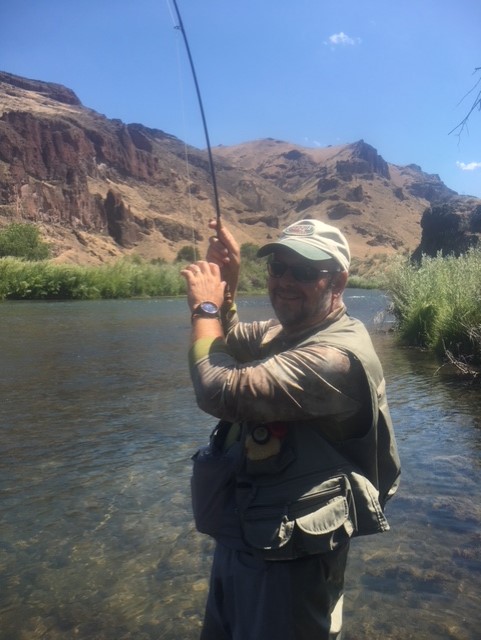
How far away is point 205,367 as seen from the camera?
90.0 inches

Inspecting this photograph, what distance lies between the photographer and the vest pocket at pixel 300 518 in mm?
2133

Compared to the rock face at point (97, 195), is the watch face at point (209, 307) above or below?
below

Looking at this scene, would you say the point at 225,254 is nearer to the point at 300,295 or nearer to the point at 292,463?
the point at 300,295

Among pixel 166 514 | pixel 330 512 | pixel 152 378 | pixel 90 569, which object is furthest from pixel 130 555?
pixel 152 378

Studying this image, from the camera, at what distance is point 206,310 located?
2457 mm

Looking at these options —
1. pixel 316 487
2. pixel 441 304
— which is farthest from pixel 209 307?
pixel 441 304

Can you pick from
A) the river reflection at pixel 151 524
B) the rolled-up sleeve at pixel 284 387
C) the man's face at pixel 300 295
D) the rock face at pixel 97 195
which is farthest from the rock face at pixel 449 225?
the rolled-up sleeve at pixel 284 387

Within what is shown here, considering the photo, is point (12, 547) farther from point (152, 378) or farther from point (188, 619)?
point (152, 378)

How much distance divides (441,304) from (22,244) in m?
58.9

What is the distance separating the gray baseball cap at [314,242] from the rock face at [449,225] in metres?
42.6

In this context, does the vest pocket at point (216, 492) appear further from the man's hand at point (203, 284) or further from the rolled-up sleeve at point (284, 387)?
the man's hand at point (203, 284)

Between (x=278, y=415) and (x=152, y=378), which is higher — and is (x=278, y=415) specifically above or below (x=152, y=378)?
above

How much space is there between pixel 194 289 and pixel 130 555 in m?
2.57

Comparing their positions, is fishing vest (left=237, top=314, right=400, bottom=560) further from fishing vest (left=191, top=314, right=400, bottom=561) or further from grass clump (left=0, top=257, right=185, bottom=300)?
grass clump (left=0, top=257, right=185, bottom=300)
